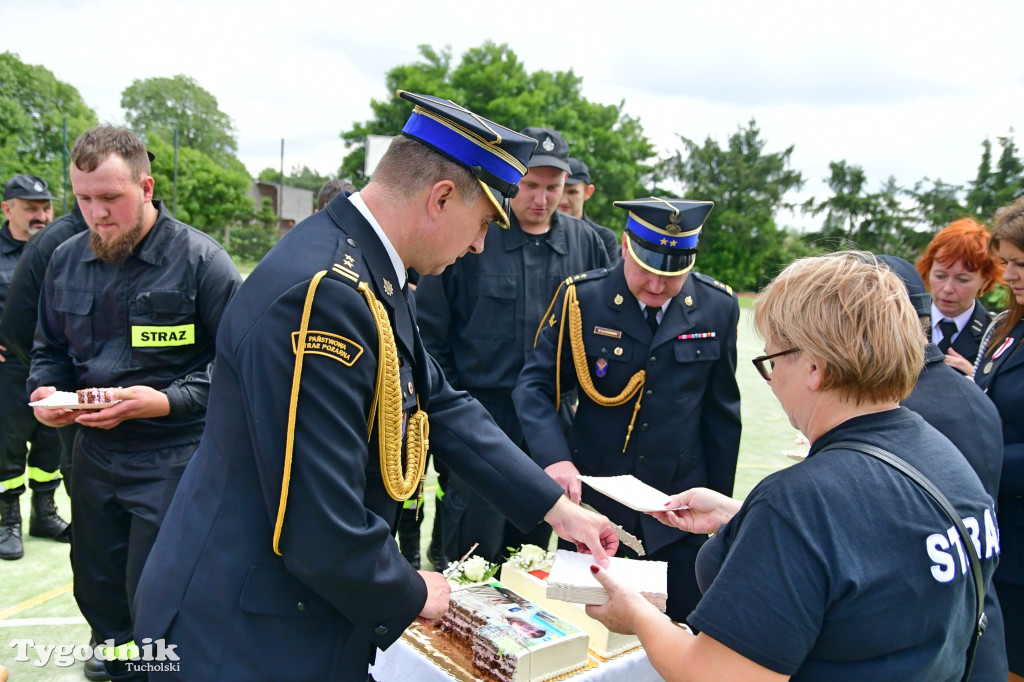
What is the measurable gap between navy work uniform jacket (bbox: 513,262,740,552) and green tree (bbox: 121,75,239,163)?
64395mm

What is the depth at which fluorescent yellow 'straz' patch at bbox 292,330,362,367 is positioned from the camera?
5.15ft

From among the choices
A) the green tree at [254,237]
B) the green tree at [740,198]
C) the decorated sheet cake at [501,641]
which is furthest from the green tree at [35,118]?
the green tree at [740,198]

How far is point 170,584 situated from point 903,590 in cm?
163

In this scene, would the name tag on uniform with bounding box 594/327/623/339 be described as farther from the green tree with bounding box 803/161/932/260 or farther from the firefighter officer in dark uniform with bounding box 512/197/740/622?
the green tree with bounding box 803/161/932/260

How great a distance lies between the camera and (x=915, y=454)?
4.98 ft

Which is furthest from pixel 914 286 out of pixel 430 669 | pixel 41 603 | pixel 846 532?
pixel 41 603

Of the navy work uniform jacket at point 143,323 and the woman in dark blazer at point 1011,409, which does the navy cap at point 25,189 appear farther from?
the woman in dark blazer at point 1011,409

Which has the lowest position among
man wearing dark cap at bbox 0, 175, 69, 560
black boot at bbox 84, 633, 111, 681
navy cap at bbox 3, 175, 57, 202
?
black boot at bbox 84, 633, 111, 681

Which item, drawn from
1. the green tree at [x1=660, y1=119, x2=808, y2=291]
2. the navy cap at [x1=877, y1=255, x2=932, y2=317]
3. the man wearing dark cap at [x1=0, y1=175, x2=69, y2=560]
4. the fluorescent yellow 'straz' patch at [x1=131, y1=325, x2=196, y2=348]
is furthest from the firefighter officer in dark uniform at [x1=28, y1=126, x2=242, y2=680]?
the green tree at [x1=660, y1=119, x2=808, y2=291]

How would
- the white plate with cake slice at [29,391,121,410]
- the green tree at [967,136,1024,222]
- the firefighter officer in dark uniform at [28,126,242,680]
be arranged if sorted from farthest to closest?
the green tree at [967,136,1024,222] → the firefighter officer in dark uniform at [28,126,242,680] → the white plate with cake slice at [29,391,121,410]

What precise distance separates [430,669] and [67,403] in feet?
6.06

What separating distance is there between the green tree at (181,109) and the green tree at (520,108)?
26623 mm

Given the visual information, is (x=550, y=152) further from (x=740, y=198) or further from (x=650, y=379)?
(x=740, y=198)

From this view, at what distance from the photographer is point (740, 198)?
150 ft
